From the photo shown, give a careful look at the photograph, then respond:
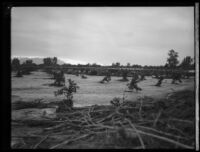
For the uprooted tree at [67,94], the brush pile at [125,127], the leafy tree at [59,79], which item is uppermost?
the leafy tree at [59,79]

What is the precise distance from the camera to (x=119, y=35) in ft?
9.77

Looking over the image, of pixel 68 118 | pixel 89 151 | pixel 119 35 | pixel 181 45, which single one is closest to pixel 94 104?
pixel 68 118

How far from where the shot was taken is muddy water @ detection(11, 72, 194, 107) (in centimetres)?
296

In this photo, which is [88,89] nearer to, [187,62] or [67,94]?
[67,94]

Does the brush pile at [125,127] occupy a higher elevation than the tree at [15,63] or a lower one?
lower

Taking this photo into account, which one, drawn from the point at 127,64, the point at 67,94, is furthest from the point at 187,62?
the point at 67,94

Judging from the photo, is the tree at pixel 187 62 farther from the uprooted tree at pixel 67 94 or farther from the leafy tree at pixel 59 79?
the leafy tree at pixel 59 79

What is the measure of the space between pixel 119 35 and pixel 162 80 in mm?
A: 954

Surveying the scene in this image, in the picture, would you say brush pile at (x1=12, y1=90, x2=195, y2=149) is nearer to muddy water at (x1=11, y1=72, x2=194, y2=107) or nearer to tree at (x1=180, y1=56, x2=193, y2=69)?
muddy water at (x1=11, y1=72, x2=194, y2=107)

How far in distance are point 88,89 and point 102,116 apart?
449mm

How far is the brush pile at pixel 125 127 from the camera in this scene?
8.71ft

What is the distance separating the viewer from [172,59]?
2975 mm

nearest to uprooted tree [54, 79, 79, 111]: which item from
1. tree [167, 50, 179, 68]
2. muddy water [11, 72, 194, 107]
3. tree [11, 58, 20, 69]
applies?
muddy water [11, 72, 194, 107]

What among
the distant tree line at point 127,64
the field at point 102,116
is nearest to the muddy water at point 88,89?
the field at point 102,116
